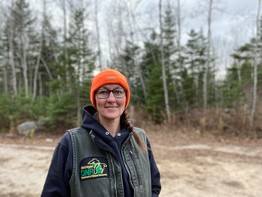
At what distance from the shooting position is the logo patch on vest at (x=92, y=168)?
135 centimetres

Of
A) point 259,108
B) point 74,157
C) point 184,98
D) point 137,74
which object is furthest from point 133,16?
point 74,157

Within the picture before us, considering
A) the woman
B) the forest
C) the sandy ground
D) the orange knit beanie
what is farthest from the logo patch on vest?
the forest

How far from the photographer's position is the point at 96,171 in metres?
1.36

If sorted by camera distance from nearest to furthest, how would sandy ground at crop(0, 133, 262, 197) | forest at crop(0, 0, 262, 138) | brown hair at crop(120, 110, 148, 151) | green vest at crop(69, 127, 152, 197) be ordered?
1. green vest at crop(69, 127, 152, 197)
2. brown hair at crop(120, 110, 148, 151)
3. sandy ground at crop(0, 133, 262, 197)
4. forest at crop(0, 0, 262, 138)

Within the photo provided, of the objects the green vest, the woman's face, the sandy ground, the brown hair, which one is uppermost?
the woman's face

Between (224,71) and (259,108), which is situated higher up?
(224,71)

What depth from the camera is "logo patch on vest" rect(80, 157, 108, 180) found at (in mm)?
1348

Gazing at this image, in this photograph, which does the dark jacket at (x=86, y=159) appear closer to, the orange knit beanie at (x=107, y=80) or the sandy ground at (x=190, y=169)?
the orange knit beanie at (x=107, y=80)

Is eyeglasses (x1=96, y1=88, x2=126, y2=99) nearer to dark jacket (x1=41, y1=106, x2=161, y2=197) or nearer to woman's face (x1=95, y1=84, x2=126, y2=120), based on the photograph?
woman's face (x1=95, y1=84, x2=126, y2=120)

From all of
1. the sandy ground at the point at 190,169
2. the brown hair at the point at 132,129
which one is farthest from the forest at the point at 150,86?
the brown hair at the point at 132,129

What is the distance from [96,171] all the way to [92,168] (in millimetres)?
27

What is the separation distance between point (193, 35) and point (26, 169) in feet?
49.2

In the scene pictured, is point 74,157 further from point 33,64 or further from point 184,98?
point 33,64

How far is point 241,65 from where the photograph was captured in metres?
23.0
